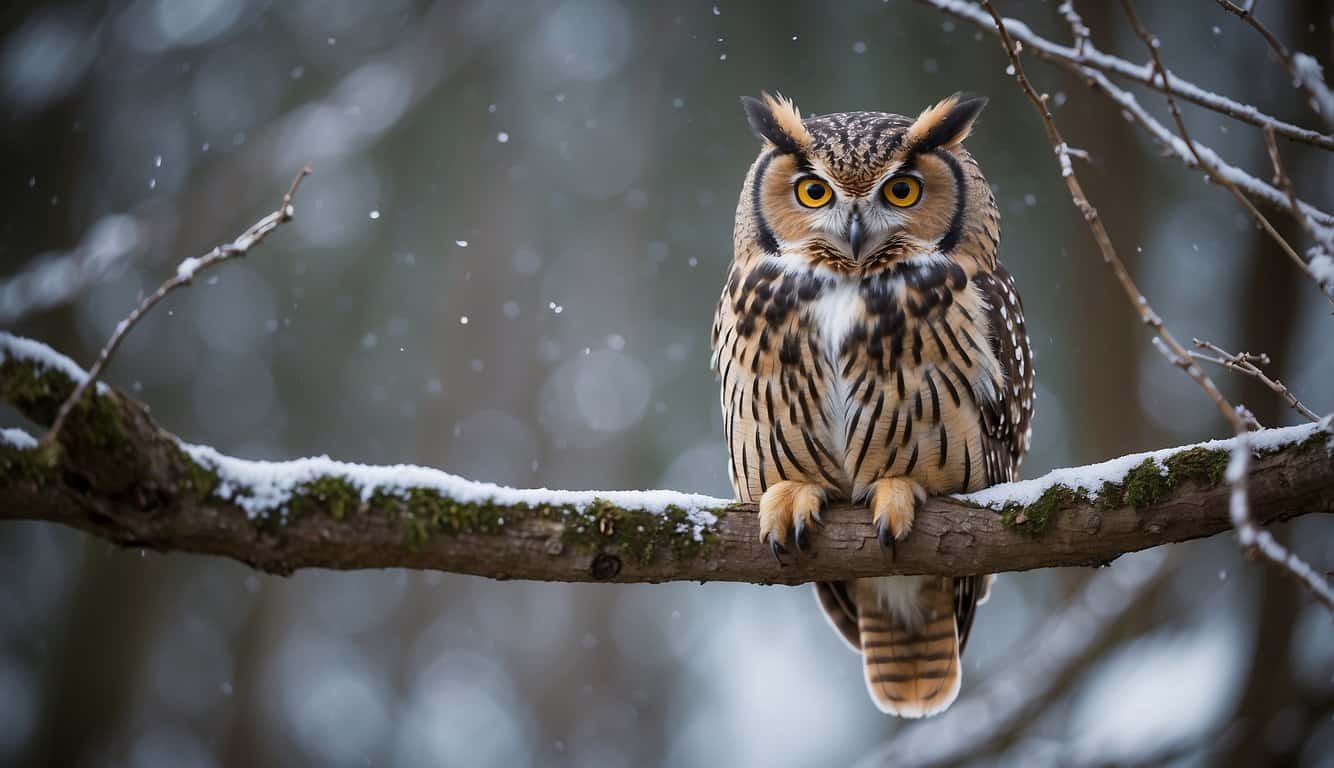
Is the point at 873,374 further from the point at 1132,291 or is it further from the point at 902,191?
the point at 1132,291

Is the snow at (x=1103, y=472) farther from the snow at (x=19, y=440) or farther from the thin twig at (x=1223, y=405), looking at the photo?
the snow at (x=19, y=440)

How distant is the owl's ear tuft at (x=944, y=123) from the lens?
2.71 m

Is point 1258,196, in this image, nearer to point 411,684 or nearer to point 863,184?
point 863,184

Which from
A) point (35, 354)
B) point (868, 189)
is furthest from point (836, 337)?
point (35, 354)

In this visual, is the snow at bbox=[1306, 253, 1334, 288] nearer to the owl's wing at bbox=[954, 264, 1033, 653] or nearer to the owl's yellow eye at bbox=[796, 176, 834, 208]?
the owl's wing at bbox=[954, 264, 1033, 653]

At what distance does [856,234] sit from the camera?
2.61m

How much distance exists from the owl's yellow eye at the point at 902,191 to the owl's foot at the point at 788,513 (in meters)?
0.81

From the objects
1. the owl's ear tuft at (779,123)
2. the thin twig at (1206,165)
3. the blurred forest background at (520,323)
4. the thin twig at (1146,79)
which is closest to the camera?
Result: the thin twig at (1206,165)

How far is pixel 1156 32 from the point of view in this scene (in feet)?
17.6

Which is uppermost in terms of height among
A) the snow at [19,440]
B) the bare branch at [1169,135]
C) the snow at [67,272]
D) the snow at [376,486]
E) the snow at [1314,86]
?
the snow at [67,272]

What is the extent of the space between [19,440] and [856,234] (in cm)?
189

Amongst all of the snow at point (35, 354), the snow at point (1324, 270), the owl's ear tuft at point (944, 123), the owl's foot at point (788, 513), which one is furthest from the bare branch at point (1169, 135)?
the snow at point (35, 354)

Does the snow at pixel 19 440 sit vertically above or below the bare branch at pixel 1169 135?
below

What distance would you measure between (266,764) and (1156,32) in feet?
22.5
